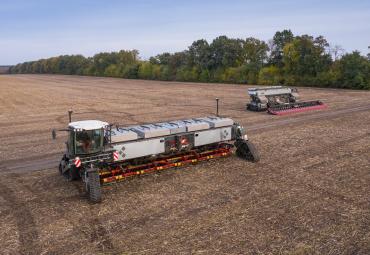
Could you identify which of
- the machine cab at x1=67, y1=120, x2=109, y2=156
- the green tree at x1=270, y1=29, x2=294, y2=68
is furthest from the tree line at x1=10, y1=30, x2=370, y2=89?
the machine cab at x1=67, y1=120, x2=109, y2=156

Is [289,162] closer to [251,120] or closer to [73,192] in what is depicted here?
[73,192]

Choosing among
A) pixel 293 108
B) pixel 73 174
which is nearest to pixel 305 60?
pixel 293 108

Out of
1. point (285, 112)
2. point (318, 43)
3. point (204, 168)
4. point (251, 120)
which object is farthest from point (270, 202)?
point (318, 43)

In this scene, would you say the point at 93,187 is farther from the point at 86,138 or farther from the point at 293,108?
the point at 293,108

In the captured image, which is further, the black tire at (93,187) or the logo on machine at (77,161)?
the logo on machine at (77,161)

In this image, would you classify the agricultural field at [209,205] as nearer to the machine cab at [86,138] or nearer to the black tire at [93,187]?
the black tire at [93,187]

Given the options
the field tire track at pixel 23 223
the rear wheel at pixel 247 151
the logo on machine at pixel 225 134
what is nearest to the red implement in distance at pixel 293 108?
the rear wheel at pixel 247 151

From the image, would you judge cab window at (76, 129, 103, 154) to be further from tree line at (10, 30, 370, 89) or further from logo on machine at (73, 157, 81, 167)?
tree line at (10, 30, 370, 89)
